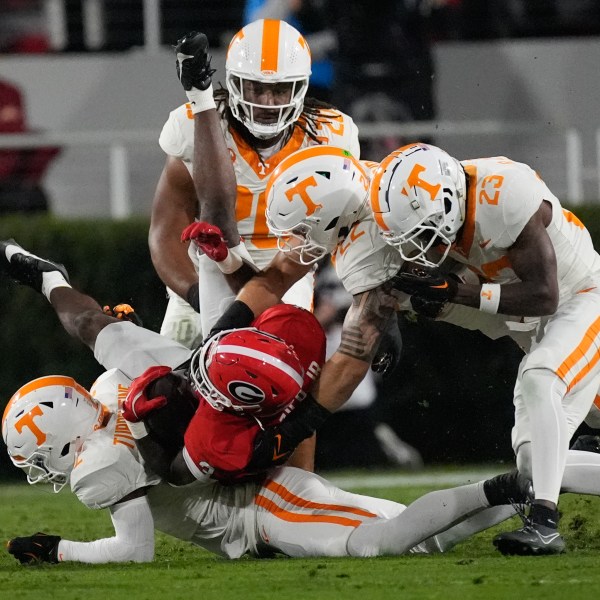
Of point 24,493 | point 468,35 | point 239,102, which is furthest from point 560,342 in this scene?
point 468,35

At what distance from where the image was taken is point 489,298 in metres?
4.83

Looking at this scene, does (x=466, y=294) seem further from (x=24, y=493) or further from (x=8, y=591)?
(x=24, y=493)

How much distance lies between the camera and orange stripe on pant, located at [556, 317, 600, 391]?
480 centimetres

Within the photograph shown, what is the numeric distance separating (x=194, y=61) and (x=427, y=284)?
1.31 meters

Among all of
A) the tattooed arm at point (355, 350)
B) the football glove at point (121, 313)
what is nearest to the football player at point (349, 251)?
the tattooed arm at point (355, 350)

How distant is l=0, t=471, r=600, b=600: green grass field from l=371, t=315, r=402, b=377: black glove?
0.70 meters

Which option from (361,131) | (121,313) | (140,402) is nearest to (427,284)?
(140,402)

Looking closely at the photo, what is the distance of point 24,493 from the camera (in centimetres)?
813

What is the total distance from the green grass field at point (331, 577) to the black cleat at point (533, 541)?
38 mm

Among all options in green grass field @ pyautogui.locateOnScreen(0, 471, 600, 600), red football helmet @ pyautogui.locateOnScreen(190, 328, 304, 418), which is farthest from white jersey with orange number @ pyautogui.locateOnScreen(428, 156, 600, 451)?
red football helmet @ pyautogui.locateOnScreen(190, 328, 304, 418)

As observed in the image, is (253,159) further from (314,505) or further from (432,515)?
(432,515)

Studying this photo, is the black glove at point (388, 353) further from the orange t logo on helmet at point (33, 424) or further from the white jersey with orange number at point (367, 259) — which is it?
A: the orange t logo on helmet at point (33, 424)

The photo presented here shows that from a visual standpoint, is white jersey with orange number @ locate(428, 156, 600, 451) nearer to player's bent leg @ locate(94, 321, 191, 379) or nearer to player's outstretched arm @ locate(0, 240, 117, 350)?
player's bent leg @ locate(94, 321, 191, 379)

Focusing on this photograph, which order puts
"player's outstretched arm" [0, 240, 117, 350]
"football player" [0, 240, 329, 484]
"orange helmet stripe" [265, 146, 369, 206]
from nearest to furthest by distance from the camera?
"football player" [0, 240, 329, 484] → "orange helmet stripe" [265, 146, 369, 206] → "player's outstretched arm" [0, 240, 117, 350]
